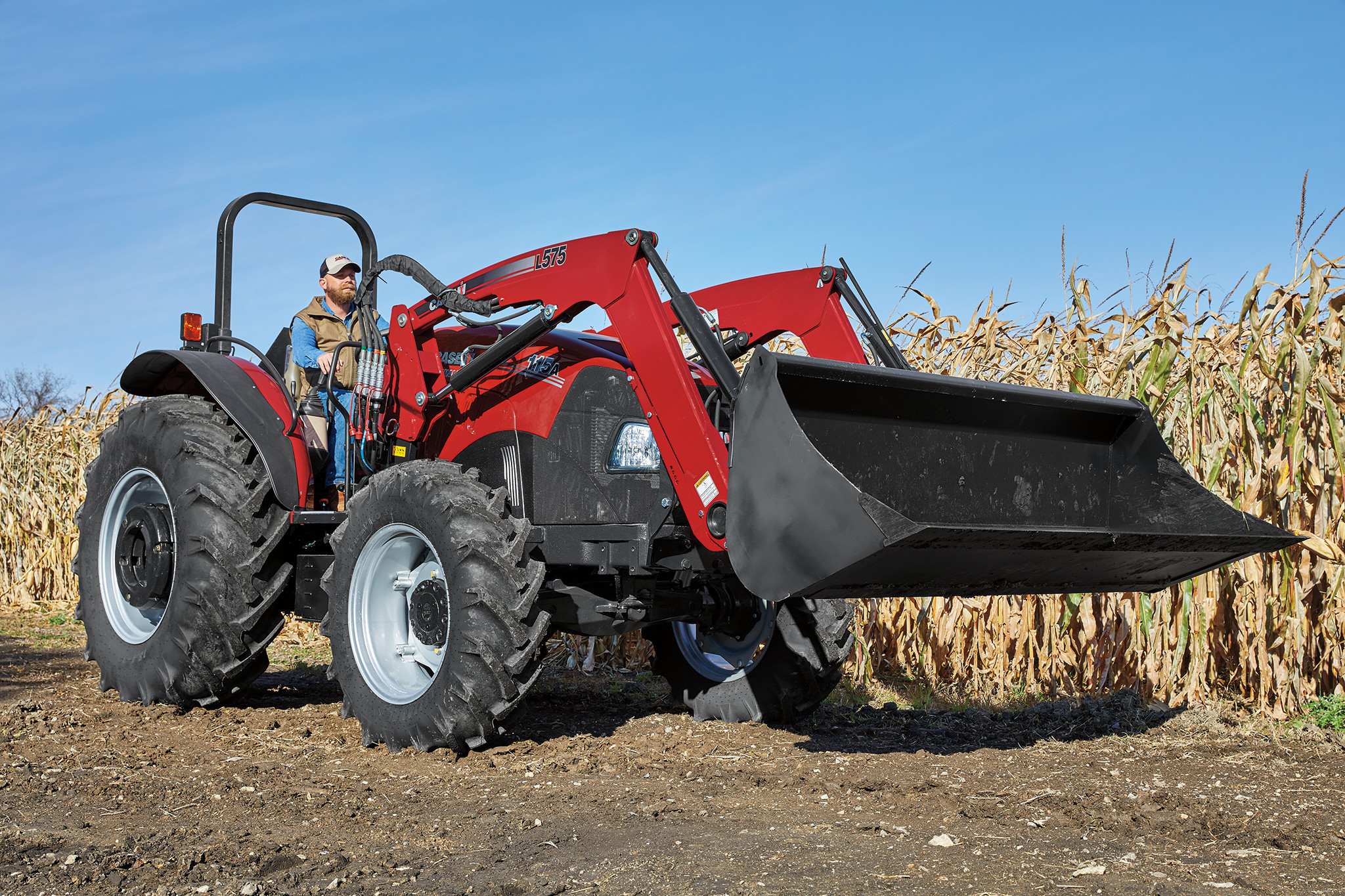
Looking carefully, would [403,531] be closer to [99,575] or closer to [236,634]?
[236,634]

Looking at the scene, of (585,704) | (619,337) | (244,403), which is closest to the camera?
(619,337)

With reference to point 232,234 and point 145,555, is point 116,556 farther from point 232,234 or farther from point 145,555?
point 232,234

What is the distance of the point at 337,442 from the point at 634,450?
6.06ft

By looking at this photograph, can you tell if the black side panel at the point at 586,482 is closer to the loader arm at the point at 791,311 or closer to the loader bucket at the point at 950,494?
the loader arm at the point at 791,311

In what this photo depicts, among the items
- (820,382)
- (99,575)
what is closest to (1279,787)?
(820,382)

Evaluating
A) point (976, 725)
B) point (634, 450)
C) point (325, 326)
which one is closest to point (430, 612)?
point (634, 450)

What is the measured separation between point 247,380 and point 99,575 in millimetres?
1529

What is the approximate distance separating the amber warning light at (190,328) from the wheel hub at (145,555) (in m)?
0.94

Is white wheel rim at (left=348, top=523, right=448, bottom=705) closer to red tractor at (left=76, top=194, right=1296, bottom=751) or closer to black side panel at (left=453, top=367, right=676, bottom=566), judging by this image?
red tractor at (left=76, top=194, right=1296, bottom=751)

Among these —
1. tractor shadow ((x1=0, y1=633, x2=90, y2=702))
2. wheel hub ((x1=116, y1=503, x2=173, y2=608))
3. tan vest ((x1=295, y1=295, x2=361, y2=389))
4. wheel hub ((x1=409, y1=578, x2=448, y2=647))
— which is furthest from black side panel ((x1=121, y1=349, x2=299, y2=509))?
tractor shadow ((x1=0, y1=633, x2=90, y2=702))

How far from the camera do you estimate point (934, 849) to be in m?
3.49

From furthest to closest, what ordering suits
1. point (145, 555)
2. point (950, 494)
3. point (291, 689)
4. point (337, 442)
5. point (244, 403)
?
1. point (291, 689)
2. point (145, 555)
3. point (337, 442)
4. point (244, 403)
5. point (950, 494)

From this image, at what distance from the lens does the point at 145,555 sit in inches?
249

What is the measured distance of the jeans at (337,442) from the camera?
6.05 m
